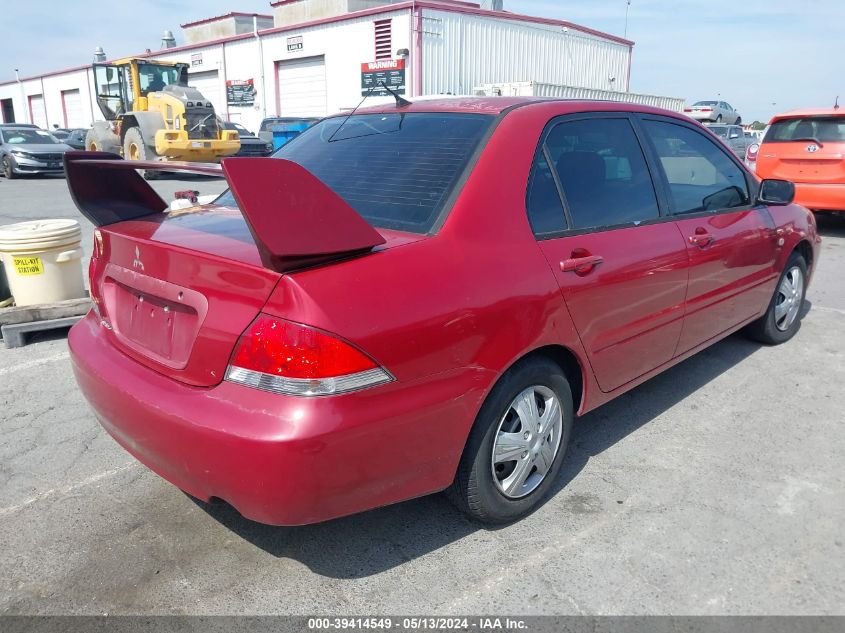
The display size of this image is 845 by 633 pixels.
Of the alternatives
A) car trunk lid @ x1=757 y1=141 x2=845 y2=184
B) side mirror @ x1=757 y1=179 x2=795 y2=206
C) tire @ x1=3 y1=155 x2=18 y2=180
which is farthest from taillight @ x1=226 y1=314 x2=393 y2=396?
tire @ x1=3 y1=155 x2=18 y2=180

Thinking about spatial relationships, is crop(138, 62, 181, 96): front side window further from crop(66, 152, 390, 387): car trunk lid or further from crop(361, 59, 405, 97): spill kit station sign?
crop(66, 152, 390, 387): car trunk lid

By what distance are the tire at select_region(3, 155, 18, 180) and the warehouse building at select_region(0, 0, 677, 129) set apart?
A: 12.1m

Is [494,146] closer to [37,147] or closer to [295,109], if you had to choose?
[37,147]

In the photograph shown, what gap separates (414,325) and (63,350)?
3617mm

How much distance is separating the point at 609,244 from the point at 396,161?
39.2 inches

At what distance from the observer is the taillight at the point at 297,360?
78.2 inches

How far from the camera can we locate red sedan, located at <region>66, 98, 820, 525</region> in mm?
2020

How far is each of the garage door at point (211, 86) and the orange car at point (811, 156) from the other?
28.5 metres

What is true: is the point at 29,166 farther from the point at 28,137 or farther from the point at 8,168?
the point at 28,137

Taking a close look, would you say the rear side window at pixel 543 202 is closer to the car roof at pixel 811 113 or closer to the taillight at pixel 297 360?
the taillight at pixel 297 360

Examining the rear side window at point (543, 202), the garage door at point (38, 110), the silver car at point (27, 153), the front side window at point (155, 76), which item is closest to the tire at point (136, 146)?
the front side window at point (155, 76)

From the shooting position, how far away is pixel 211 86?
1323 inches

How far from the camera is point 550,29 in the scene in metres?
28.5

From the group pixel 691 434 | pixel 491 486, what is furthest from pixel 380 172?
pixel 691 434
